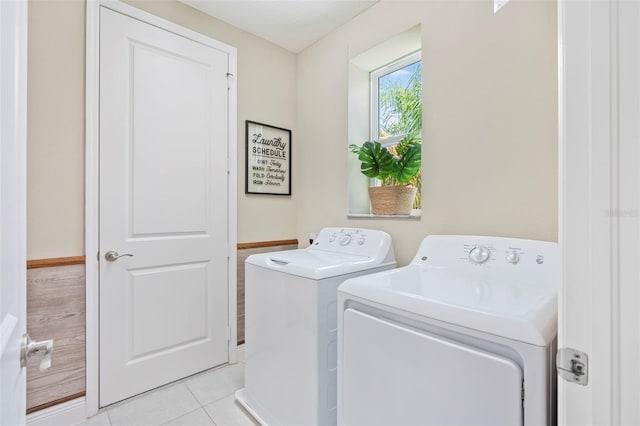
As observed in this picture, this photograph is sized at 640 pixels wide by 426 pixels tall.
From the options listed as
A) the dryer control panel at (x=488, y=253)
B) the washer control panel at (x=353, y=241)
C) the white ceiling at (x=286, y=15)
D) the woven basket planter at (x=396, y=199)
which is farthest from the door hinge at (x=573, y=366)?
the white ceiling at (x=286, y=15)

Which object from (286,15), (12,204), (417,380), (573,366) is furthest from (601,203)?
(286,15)

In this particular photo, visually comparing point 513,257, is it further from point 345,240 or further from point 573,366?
point 345,240

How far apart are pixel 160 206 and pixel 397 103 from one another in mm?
1798

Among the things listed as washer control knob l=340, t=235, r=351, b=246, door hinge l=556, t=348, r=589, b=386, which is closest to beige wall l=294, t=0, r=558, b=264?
washer control knob l=340, t=235, r=351, b=246

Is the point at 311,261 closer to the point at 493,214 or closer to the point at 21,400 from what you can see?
the point at 493,214

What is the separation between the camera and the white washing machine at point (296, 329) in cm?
135

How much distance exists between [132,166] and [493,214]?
2050 mm

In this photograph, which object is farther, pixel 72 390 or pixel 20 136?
pixel 72 390

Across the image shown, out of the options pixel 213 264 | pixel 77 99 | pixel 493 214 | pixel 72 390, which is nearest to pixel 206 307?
pixel 213 264

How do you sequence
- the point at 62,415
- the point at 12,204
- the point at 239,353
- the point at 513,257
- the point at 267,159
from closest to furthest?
the point at 12,204
the point at 513,257
the point at 62,415
the point at 239,353
the point at 267,159

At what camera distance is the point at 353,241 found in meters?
1.92

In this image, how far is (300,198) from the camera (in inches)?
105

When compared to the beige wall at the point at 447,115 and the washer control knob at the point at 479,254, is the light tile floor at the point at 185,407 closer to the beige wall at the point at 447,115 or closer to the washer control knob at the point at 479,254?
the beige wall at the point at 447,115

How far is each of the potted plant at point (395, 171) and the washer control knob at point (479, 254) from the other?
1.99 ft
